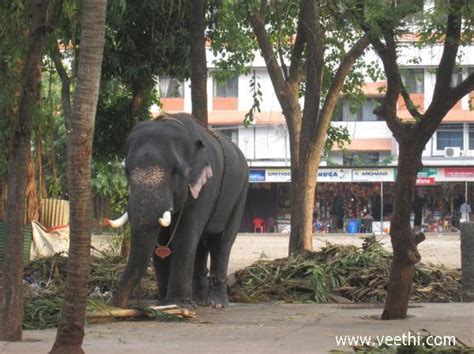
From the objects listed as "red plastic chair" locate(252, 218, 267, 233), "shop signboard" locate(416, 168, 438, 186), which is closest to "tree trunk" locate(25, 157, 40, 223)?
"red plastic chair" locate(252, 218, 267, 233)

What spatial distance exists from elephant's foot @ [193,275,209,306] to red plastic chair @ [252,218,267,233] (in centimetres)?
3458

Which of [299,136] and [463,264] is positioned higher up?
[299,136]

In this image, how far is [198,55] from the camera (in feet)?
43.5

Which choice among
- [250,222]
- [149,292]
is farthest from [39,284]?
[250,222]

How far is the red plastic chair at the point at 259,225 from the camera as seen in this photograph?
1847 inches

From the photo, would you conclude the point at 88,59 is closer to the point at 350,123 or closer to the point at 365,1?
the point at 365,1

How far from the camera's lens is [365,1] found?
934 cm

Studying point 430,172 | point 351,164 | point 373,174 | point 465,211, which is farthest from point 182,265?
point 430,172

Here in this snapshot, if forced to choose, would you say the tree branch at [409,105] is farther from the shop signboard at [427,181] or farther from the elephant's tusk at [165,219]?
the shop signboard at [427,181]

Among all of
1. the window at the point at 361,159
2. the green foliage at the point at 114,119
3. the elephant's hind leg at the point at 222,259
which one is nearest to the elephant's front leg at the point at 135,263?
the elephant's hind leg at the point at 222,259

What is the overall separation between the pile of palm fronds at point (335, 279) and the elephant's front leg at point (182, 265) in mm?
2708

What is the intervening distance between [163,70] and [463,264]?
5.51 m

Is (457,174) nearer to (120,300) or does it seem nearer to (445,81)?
(445,81)

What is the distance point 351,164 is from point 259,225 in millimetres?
5924
